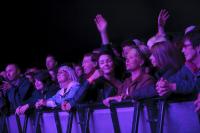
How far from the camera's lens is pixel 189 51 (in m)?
4.66

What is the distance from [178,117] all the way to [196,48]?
859mm

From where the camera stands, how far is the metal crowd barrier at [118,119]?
4051 millimetres

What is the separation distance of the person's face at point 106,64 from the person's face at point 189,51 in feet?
4.41

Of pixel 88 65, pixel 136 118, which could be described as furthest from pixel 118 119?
pixel 88 65

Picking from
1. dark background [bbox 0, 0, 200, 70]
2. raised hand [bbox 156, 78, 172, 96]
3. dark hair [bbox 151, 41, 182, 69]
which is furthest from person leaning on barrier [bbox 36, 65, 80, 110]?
dark background [bbox 0, 0, 200, 70]

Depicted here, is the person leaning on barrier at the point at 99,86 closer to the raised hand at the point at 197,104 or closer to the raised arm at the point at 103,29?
the raised arm at the point at 103,29

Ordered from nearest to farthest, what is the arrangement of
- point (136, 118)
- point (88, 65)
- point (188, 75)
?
point (188, 75)
point (136, 118)
point (88, 65)

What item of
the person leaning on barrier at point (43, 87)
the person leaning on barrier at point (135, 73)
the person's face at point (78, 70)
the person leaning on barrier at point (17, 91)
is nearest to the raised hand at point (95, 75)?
the person leaning on barrier at point (135, 73)

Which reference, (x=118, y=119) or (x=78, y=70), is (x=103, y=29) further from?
(x=118, y=119)

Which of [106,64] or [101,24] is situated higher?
[101,24]

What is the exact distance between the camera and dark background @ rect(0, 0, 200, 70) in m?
9.68

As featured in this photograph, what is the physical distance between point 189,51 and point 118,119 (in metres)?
1.00

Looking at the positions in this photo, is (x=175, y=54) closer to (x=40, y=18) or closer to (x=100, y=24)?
(x=100, y=24)

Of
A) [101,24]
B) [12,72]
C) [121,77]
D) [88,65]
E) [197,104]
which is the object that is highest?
[101,24]
